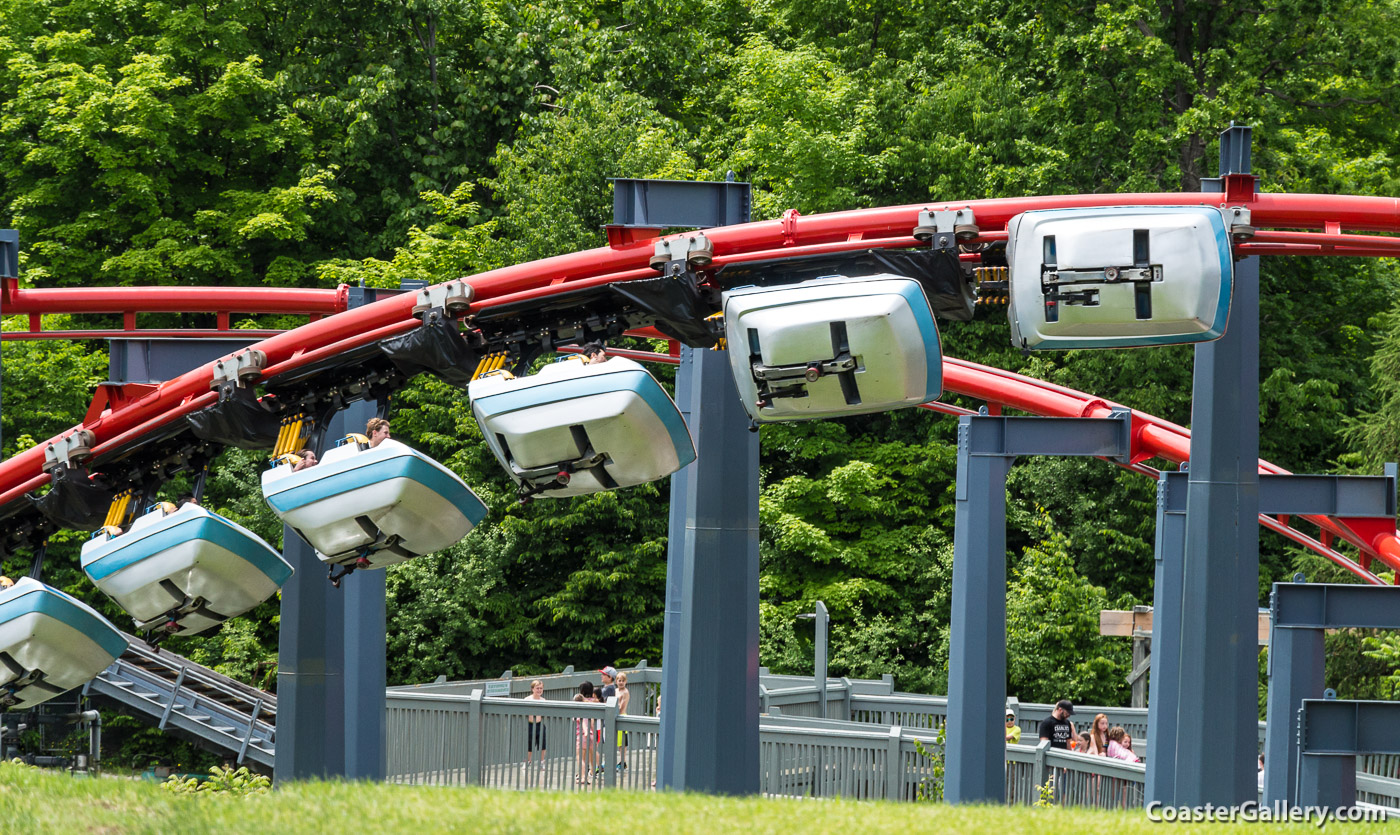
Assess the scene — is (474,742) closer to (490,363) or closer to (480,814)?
(490,363)

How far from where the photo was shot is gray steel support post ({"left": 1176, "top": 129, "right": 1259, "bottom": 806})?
7.39m

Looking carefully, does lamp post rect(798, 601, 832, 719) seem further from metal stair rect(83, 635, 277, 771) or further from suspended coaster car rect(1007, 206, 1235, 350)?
suspended coaster car rect(1007, 206, 1235, 350)

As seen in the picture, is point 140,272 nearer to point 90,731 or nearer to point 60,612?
point 90,731

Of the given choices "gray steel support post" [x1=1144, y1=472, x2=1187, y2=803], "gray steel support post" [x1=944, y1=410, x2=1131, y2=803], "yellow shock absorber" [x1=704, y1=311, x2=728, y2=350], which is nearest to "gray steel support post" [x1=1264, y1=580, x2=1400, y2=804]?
"gray steel support post" [x1=1144, y1=472, x2=1187, y2=803]

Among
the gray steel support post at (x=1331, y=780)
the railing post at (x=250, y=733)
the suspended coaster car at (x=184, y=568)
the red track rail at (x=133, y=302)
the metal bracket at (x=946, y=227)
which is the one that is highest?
the metal bracket at (x=946, y=227)

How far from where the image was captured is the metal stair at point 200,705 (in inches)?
739

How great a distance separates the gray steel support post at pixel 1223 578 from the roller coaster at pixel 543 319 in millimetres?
1000

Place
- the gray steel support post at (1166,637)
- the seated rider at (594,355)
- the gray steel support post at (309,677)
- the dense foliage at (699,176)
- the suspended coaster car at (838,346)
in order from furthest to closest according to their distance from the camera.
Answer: the dense foliage at (699,176)
the gray steel support post at (1166,637)
the gray steel support post at (309,677)
the seated rider at (594,355)
the suspended coaster car at (838,346)

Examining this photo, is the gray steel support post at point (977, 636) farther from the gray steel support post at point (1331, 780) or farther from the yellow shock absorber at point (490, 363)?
the yellow shock absorber at point (490, 363)

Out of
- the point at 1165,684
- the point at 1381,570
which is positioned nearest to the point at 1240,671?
the point at 1165,684

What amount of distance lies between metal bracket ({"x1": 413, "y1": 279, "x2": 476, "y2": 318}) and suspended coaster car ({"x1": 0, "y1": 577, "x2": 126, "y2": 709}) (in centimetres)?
257

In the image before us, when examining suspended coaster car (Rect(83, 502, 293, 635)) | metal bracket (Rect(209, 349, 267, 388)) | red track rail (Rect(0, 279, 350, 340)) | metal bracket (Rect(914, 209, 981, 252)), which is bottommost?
suspended coaster car (Rect(83, 502, 293, 635))

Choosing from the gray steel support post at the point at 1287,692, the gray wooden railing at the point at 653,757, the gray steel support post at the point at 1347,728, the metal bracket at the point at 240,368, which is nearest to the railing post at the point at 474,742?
the gray wooden railing at the point at 653,757

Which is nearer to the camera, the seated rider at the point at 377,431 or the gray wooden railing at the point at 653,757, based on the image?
the seated rider at the point at 377,431
